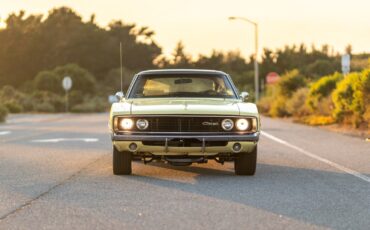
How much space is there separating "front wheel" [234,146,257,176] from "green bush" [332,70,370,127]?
1255 cm

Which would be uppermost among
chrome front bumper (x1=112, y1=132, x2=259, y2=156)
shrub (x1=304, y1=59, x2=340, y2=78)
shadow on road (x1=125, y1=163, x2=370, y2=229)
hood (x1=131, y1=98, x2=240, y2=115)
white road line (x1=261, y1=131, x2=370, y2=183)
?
shrub (x1=304, y1=59, x2=340, y2=78)

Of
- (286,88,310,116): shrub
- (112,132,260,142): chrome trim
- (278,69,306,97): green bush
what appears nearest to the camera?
(112,132,260,142): chrome trim

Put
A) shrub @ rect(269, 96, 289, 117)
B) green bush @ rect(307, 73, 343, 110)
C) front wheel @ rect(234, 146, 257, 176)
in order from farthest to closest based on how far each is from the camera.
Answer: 1. shrub @ rect(269, 96, 289, 117)
2. green bush @ rect(307, 73, 343, 110)
3. front wheel @ rect(234, 146, 257, 176)

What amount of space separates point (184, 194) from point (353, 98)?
17.1 m

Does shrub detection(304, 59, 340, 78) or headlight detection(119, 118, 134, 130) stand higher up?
shrub detection(304, 59, 340, 78)

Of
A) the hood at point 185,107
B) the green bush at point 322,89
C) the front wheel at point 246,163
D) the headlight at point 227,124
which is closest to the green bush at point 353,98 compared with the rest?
the green bush at point 322,89

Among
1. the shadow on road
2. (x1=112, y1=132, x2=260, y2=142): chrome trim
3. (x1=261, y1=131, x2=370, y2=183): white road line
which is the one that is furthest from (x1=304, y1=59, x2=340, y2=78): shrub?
(x1=112, y1=132, x2=260, y2=142): chrome trim

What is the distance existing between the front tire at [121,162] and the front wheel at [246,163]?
1548mm

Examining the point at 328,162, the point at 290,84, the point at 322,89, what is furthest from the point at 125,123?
the point at 290,84

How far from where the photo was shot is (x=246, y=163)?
34.0 ft

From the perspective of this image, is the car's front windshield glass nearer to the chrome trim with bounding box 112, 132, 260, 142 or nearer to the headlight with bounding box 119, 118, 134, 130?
the headlight with bounding box 119, 118, 134, 130

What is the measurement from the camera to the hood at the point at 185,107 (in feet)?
32.8

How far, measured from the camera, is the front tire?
409 inches

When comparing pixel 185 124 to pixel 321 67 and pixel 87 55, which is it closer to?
pixel 321 67
